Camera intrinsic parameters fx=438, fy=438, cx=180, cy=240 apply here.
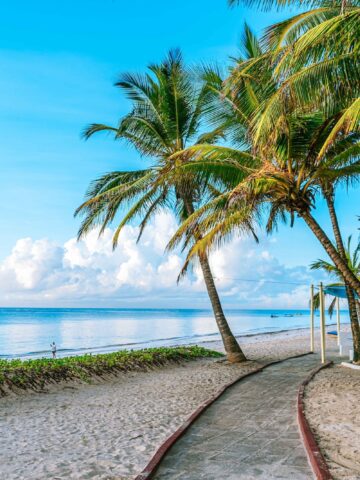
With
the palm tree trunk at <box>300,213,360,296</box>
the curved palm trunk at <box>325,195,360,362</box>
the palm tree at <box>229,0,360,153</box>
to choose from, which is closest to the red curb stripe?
the palm tree trunk at <box>300,213,360,296</box>

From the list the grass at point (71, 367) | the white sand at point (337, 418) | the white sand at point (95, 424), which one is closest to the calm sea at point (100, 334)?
the grass at point (71, 367)

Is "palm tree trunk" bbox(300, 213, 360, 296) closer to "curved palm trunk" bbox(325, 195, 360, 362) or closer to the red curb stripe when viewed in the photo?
the red curb stripe

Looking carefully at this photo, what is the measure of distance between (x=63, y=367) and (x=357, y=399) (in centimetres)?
679

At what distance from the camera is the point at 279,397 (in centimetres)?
843

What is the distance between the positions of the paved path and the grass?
13.7 ft

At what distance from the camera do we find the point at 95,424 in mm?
7035

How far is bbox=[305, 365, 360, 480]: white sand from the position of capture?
15.8 feet

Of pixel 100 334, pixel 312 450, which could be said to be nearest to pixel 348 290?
pixel 312 450

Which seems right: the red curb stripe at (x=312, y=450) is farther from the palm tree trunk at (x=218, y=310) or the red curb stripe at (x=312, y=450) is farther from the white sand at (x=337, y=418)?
the palm tree trunk at (x=218, y=310)

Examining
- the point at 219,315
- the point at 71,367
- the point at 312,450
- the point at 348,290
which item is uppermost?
the point at 348,290

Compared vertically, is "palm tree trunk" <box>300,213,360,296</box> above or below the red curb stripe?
above

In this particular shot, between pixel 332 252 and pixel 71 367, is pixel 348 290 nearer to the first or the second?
pixel 332 252

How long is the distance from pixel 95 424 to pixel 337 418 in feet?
12.4

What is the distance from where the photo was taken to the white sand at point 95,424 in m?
5.06
